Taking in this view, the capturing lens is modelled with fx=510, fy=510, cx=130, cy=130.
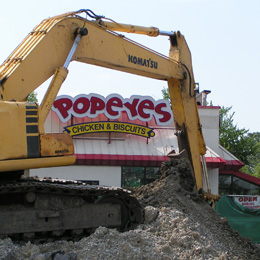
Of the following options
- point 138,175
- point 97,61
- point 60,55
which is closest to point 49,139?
point 60,55

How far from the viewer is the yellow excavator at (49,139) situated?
7500 mm

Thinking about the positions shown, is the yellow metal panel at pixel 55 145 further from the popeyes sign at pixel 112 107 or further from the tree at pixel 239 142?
the tree at pixel 239 142

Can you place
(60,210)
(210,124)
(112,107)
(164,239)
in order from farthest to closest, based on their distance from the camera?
(210,124), (112,107), (60,210), (164,239)

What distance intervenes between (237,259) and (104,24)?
5.20m

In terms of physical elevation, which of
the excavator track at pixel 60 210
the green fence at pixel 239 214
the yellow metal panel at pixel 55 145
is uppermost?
the yellow metal panel at pixel 55 145

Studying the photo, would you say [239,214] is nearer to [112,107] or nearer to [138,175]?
[138,175]

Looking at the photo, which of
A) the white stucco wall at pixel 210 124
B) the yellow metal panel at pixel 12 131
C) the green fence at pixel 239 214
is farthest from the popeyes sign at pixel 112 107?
the yellow metal panel at pixel 12 131

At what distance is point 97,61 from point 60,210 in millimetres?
3281

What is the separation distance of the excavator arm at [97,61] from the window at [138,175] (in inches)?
415

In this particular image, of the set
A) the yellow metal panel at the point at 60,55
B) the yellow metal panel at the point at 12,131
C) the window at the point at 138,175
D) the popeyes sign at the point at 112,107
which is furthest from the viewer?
the window at the point at 138,175

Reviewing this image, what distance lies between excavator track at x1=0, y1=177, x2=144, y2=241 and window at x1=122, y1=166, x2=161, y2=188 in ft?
46.8

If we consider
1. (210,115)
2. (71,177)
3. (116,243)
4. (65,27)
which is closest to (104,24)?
(65,27)

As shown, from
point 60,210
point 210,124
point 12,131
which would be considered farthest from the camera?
point 210,124

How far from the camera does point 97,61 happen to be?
33.0 feet
